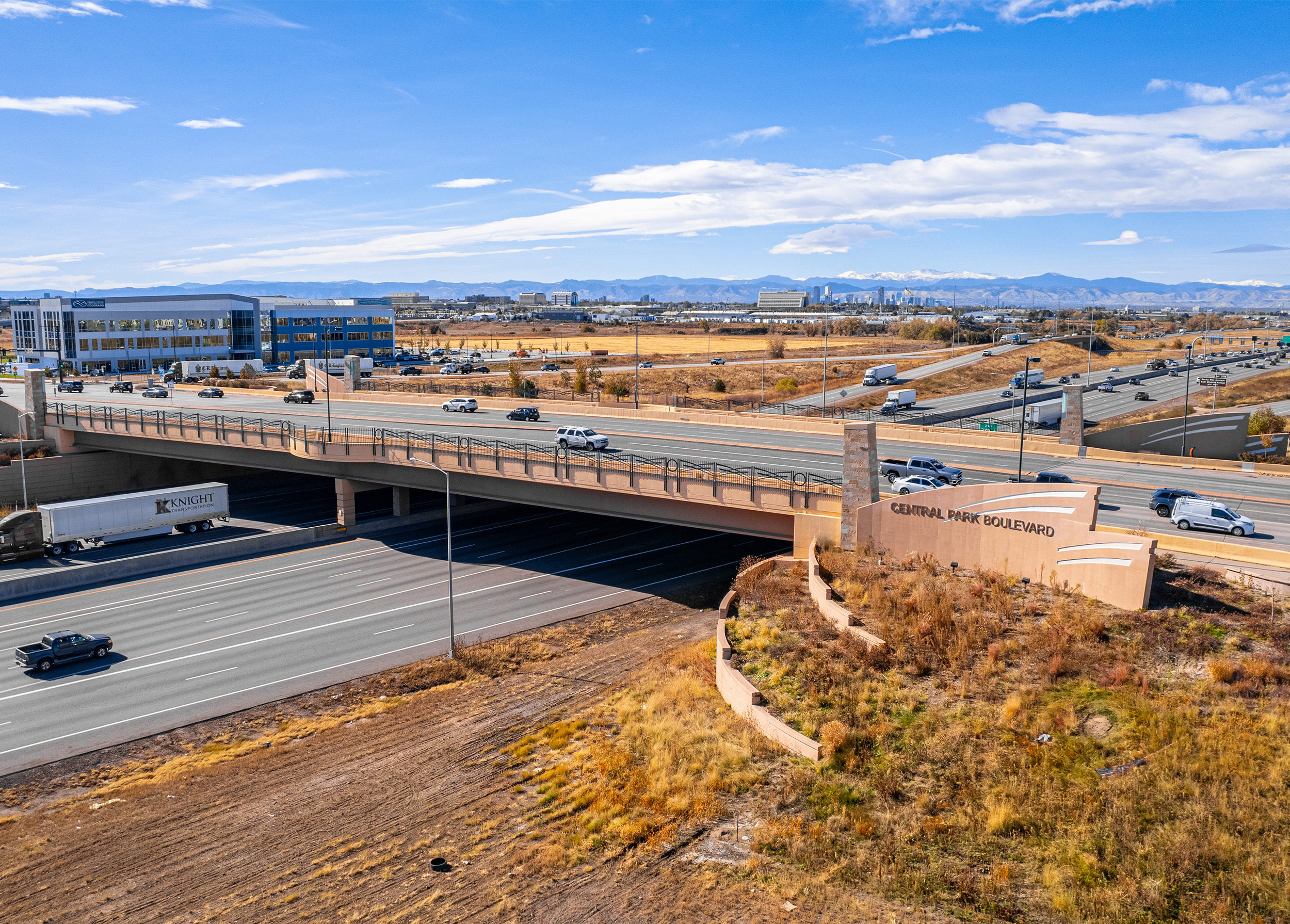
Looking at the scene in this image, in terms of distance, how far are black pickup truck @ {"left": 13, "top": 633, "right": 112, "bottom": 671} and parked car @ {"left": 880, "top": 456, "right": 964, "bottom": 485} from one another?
36.5 meters

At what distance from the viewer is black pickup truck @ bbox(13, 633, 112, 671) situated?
34188 millimetres

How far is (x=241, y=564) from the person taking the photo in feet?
161

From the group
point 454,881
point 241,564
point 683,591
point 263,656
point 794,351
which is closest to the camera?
point 454,881

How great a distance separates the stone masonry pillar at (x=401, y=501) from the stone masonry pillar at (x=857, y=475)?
32.7 m

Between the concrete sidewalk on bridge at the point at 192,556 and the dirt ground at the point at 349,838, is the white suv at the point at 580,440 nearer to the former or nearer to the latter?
the concrete sidewalk on bridge at the point at 192,556

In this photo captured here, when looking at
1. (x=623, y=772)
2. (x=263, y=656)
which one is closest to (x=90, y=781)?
(x=263, y=656)

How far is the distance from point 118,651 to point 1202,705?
39.6 meters

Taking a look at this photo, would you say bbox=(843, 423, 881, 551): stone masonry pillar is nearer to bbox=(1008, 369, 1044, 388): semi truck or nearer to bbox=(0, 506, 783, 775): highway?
bbox=(0, 506, 783, 775): highway

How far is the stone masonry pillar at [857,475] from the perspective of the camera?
3406 centimetres

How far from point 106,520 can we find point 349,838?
39.4 metres

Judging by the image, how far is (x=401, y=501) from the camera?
57531mm

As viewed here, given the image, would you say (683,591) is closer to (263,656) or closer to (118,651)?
(263,656)

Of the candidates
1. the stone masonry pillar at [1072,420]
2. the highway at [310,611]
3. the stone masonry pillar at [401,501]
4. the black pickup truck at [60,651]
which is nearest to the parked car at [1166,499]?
the stone masonry pillar at [1072,420]

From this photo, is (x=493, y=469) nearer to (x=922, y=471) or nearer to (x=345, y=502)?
(x=345, y=502)
